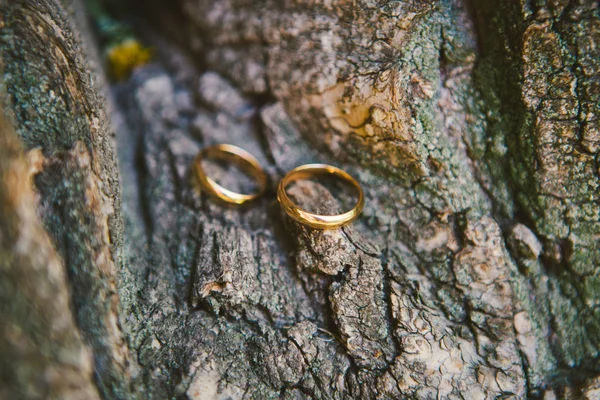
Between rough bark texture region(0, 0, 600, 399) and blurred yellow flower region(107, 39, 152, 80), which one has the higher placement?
blurred yellow flower region(107, 39, 152, 80)

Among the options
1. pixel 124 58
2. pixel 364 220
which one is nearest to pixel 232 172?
pixel 364 220

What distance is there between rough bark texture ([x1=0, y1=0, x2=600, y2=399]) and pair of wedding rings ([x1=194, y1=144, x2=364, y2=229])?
0.08 metres

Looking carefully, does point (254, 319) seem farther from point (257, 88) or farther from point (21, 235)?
point (257, 88)

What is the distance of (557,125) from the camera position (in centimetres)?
242

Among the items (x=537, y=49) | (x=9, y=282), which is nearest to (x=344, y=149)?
(x=537, y=49)

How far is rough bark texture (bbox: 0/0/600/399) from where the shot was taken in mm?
2162

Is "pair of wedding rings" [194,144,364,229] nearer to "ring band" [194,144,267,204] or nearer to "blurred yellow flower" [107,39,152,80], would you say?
"ring band" [194,144,267,204]

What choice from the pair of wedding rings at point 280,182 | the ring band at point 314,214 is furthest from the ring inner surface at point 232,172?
the ring band at point 314,214

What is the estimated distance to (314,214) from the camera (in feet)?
8.27

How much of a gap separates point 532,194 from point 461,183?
1.29 feet

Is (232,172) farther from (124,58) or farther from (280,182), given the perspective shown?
(124,58)

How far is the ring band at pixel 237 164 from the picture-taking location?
2.82 metres

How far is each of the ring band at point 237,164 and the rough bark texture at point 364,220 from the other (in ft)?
0.27

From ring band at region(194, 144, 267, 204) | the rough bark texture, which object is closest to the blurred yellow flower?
the rough bark texture
